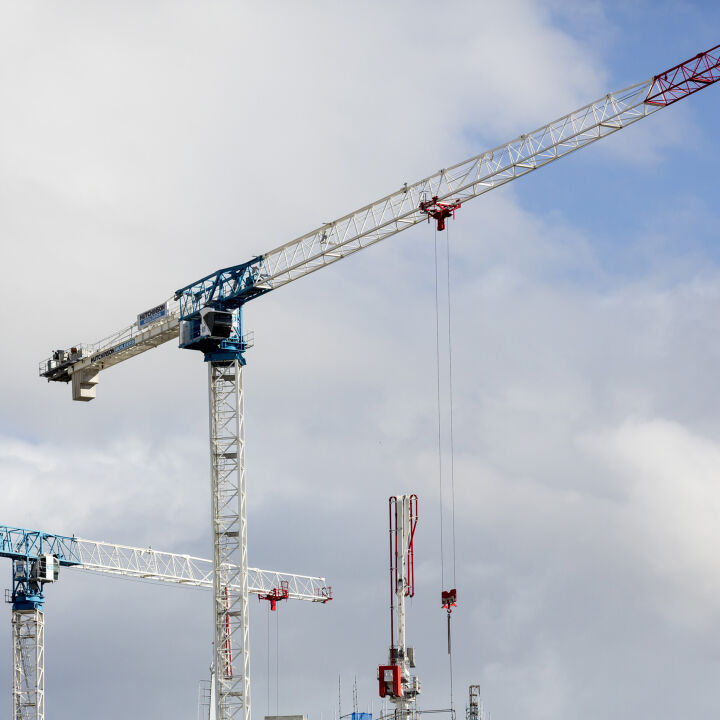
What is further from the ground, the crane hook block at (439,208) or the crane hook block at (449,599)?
the crane hook block at (439,208)

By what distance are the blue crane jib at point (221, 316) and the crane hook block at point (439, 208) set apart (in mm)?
16806

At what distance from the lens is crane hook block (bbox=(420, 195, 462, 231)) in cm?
15612

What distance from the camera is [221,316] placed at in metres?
163

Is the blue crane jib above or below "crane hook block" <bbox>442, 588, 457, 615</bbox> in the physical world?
above

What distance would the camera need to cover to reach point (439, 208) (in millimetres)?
156625

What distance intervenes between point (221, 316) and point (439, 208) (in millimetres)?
22066

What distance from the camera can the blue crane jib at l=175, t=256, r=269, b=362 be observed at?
162750 millimetres

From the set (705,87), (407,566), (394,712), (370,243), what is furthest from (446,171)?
(394,712)

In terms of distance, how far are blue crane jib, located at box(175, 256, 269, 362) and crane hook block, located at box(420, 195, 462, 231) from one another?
1681 centimetres

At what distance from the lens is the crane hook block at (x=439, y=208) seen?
6147 inches

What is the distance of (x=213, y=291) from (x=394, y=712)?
43.3m

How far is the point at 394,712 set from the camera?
474 ft

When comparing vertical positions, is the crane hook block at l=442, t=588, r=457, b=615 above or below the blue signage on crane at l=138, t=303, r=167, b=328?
below

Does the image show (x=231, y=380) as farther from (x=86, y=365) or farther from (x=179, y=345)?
(x=86, y=365)
